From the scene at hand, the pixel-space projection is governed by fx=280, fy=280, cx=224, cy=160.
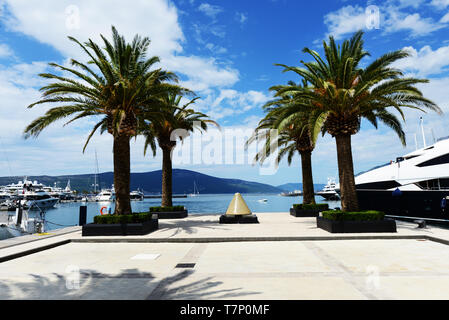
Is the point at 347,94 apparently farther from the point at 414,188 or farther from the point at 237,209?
the point at 414,188

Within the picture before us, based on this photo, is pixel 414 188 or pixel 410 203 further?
pixel 414 188

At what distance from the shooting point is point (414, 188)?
23047 mm

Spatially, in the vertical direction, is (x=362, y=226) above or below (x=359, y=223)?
below

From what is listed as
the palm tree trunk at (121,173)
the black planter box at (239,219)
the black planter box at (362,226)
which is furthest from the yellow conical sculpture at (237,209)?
the palm tree trunk at (121,173)

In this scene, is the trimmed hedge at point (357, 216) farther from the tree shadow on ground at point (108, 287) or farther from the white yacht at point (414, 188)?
the tree shadow on ground at point (108, 287)

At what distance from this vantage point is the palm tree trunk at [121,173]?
48.1ft

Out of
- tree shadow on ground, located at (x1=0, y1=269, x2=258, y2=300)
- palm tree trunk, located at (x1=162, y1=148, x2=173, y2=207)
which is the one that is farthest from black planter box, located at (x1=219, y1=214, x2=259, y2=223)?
tree shadow on ground, located at (x1=0, y1=269, x2=258, y2=300)

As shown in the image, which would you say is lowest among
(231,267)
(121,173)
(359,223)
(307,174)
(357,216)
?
(231,267)

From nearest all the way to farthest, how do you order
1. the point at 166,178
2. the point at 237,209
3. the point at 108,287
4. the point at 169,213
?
the point at 108,287
the point at 237,209
the point at 169,213
the point at 166,178

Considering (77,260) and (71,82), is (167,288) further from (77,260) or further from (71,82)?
(71,82)

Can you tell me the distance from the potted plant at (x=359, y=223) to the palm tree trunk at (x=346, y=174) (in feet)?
3.10

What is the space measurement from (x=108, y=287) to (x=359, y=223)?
11457 millimetres

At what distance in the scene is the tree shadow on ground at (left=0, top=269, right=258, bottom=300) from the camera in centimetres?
571

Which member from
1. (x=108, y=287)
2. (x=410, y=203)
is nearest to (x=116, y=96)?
(x=108, y=287)
